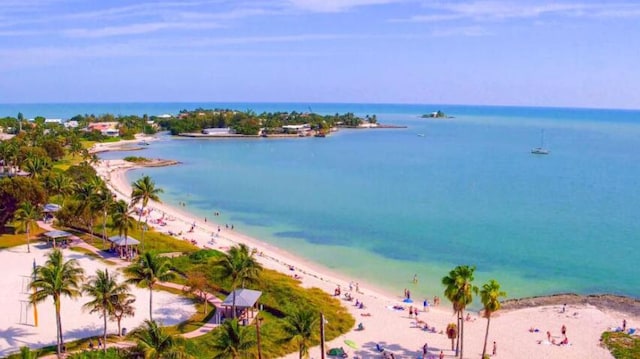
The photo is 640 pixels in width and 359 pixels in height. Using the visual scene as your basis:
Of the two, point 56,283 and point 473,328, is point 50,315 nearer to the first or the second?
point 56,283

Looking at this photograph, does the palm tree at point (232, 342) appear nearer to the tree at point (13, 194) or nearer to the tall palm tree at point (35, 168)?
the tree at point (13, 194)

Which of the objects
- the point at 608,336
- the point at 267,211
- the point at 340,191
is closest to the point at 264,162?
the point at 340,191

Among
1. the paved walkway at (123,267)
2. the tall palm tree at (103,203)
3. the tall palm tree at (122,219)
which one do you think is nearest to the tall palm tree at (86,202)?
the tall palm tree at (103,203)

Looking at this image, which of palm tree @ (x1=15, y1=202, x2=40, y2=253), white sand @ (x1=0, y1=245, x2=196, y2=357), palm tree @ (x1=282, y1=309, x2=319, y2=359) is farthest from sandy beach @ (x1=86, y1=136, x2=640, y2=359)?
palm tree @ (x1=15, y1=202, x2=40, y2=253)

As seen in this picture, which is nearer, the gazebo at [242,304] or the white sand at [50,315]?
the white sand at [50,315]

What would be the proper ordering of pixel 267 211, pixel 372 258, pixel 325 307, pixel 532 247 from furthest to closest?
pixel 267 211, pixel 532 247, pixel 372 258, pixel 325 307

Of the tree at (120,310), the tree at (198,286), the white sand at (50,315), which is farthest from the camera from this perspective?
the tree at (198,286)

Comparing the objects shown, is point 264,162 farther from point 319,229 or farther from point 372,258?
point 372,258

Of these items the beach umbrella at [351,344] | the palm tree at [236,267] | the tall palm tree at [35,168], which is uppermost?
the tall palm tree at [35,168]
